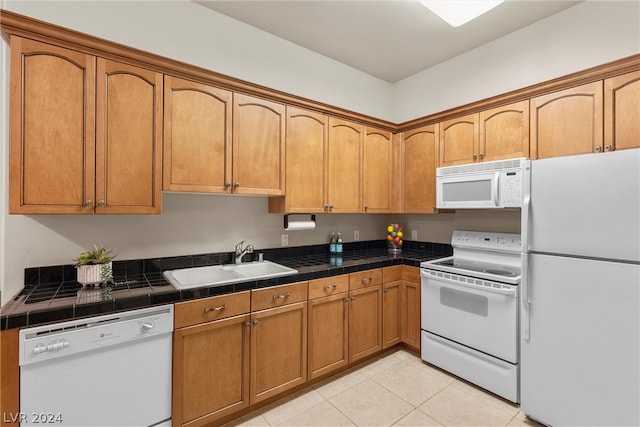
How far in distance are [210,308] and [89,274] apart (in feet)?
2.24

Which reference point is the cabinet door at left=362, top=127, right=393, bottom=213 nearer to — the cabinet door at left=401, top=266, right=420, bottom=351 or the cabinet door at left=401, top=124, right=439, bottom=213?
the cabinet door at left=401, top=124, right=439, bottom=213

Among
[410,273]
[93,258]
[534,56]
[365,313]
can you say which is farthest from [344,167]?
[93,258]

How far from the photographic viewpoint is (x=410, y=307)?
285cm

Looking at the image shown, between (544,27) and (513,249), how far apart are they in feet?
5.84

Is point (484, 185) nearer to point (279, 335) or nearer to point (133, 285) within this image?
point (279, 335)

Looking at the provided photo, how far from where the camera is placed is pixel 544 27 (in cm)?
242

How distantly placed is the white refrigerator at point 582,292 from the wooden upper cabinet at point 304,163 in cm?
153

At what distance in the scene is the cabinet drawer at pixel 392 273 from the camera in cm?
276

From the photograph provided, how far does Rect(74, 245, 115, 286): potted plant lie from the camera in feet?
5.59

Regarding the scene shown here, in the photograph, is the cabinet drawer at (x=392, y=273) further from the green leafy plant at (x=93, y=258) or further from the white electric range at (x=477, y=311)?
the green leafy plant at (x=93, y=258)

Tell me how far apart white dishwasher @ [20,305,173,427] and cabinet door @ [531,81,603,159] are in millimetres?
2753

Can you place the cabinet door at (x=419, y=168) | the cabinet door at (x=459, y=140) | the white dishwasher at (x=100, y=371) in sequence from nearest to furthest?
the white dishwasher at (x=100, y=371) → the cabinet door at (x=459, y=140) → the cabinet door at (x=419, y=168)

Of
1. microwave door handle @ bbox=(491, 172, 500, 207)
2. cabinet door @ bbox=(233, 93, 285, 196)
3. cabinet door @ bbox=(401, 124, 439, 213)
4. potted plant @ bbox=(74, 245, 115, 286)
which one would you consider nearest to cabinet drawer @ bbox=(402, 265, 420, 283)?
cabinet door @ bbox=(401, 124, 439, 213)

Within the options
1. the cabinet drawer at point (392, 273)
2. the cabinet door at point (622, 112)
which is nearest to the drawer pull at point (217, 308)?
the cabinet drawer at point (392, 273)
